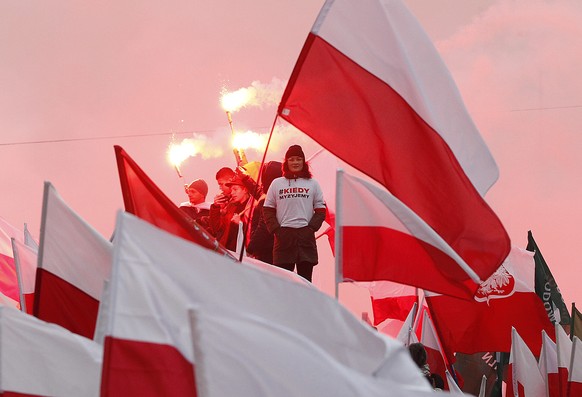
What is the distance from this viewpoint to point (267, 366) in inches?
161

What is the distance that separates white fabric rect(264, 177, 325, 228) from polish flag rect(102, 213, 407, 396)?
18.5ft

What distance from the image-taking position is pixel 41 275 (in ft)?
20.9

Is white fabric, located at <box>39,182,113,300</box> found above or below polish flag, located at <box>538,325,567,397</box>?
above

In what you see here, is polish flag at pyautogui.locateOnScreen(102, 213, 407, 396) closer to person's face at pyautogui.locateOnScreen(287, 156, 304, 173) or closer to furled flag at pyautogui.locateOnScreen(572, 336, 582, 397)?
furled flag at pyautogui.locateOnScreen(572, 336, 582, 397)

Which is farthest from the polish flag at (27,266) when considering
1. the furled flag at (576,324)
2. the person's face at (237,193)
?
the furled flag at (576,324)

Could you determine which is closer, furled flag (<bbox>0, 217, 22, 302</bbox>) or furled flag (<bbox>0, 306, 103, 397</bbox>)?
furled flag (<bbox>0, 306, 103, 397</bbox>)

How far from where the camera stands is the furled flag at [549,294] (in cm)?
1550

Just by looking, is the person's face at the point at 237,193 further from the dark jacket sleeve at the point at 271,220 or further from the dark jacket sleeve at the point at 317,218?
the dark jacket sleeve at the point at 317,218

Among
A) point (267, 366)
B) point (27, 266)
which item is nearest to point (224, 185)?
point (27, 266)

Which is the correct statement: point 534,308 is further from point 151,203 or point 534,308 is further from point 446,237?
point 151,203

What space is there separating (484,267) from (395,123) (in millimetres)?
1098

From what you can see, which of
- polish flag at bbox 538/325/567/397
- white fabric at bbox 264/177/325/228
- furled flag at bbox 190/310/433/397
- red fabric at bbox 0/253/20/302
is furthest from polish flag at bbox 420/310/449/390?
furled flag at bbox 190/310/433/397

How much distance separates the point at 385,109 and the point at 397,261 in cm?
131

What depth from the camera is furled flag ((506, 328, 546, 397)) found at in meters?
11.4
